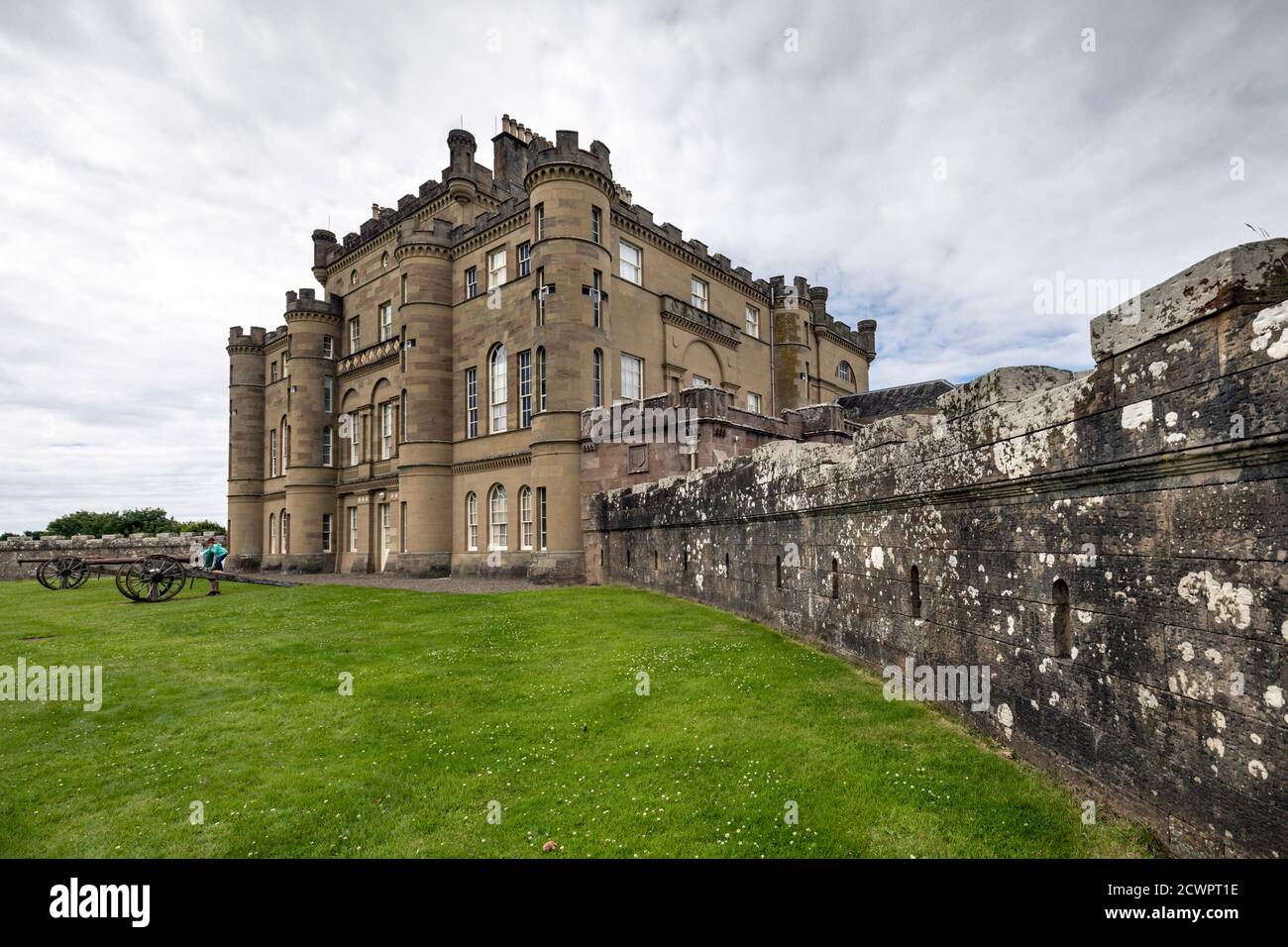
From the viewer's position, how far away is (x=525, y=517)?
84.1 feet

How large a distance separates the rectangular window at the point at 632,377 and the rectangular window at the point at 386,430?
12.5 m

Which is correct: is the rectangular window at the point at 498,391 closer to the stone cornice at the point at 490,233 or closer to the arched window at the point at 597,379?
the arched window at the point at 597,379

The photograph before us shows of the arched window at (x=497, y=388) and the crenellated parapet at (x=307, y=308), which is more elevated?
the crenellated parapet at (x=307, y=308)

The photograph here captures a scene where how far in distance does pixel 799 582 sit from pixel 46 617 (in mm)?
17523

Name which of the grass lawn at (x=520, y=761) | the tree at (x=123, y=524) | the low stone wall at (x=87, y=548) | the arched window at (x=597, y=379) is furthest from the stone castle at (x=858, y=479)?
the tree at (x=123, y=524)

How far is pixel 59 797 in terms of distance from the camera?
586 cm

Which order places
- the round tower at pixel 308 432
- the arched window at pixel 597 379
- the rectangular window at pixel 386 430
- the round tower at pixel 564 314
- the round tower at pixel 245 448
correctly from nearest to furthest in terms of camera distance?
the round tower at pixel 564 314
the arched window at pixel 597 379
the rectangular window at pixel 386 430
the round tower at pixel 308 432
the round tower at pixel 245 448

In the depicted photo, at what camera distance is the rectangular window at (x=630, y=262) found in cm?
2680

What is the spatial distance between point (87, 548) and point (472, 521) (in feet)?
90.9

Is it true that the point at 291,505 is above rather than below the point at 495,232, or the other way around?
below

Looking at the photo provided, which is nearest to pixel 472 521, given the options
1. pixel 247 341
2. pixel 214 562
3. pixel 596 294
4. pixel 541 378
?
pixel 541 378

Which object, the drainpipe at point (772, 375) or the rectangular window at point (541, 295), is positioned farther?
the drainpipe at point (772, 375)
